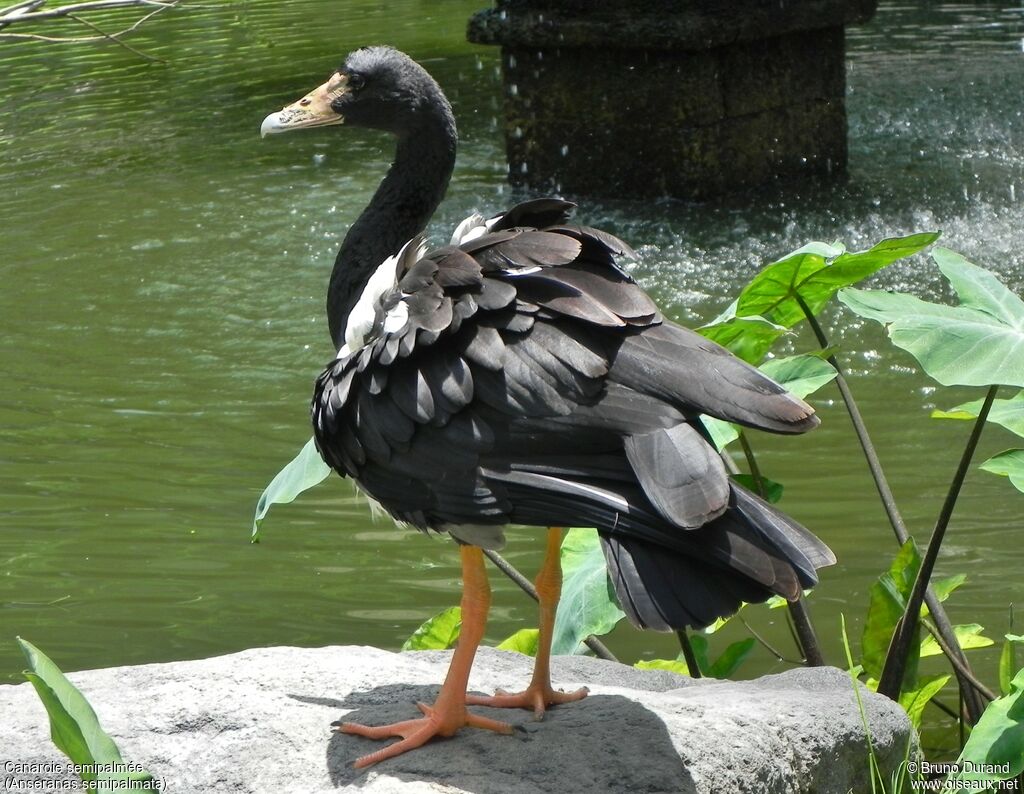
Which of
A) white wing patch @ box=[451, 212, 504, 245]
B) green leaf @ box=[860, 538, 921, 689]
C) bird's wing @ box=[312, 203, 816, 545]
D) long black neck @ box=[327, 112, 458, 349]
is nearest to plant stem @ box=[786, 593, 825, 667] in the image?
green leaf @ box=[860, 538, 921, 689]

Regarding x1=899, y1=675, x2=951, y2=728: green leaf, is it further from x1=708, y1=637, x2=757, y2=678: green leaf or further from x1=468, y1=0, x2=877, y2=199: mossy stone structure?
x1=468, y1=0, x2=877, y2=199: mossy stone structure

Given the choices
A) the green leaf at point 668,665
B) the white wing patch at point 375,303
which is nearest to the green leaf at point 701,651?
the green leaf at point 668,665

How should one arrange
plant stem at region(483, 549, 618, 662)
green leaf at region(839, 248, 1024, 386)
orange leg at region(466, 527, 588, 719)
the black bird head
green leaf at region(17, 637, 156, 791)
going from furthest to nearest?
the black bird head
plant stem at region(483, 549, 618, 662)
orange leg at region(466, 527, 588, 719)
green leaf at region(839, 248, 1024, 386)
green leaf at region(17, 637, 156, 791)

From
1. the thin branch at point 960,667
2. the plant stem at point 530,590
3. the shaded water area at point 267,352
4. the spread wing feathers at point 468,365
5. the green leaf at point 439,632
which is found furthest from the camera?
the shaded water area at point 267,352

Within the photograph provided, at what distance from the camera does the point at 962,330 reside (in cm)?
302

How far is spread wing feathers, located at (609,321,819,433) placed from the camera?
246 cm

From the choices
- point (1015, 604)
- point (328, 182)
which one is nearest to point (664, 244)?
point (328, 182)

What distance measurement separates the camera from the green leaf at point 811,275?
338 cm

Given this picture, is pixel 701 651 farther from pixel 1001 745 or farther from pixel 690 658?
pixel 1001 745

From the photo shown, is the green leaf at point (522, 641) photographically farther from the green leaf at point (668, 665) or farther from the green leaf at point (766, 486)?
the green leaf at point (766, 486)

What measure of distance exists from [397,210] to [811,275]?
3.79 feet

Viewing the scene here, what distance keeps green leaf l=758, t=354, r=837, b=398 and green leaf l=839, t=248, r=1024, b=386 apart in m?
0.25

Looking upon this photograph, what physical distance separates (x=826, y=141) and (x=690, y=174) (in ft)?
3.93

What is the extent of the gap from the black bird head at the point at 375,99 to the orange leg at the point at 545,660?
149 cm
